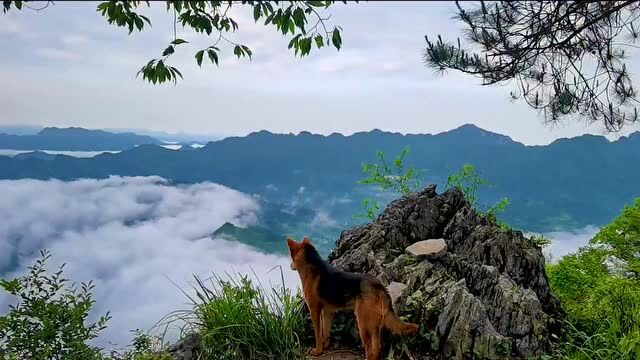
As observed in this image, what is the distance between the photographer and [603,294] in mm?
4980

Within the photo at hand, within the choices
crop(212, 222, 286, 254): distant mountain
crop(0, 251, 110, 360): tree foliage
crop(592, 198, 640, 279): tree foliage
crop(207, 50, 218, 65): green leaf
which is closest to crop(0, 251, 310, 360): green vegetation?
crop(0, 251, 110, 360): tree foliage

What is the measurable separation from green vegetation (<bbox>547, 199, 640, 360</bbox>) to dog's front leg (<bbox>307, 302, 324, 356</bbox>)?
178 centimetres

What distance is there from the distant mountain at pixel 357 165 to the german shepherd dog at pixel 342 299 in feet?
31.6

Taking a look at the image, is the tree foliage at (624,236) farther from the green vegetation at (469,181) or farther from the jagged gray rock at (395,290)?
the jagged gray rock at (395,290)

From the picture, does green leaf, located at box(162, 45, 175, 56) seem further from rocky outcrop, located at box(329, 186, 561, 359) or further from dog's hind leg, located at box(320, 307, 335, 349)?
rocky outcrop, located at box(329, 186, 561, 359)

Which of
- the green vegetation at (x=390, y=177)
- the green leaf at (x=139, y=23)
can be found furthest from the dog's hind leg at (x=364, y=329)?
the green vegetation at (x=390, y=177)

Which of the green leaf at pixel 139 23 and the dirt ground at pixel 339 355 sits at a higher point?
the green leaf at pixel 139 23

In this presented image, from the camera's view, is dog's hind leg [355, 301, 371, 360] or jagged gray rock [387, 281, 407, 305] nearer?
dog's hind leg [355, 301, 371, 360]

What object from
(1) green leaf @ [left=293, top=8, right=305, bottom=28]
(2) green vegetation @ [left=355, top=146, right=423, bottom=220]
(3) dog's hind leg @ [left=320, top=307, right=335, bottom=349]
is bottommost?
(3) dog's hind leg @ [left=320, top=307, right=335, bottom=349]

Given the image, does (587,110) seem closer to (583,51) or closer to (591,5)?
(583,51)

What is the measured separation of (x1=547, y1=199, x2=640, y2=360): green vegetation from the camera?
4281 millimetres

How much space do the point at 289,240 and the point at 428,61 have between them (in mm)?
2208

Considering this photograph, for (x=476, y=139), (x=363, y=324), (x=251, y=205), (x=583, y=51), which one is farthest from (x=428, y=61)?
(x=476, y=139)

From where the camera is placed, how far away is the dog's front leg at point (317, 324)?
13.1 feet
